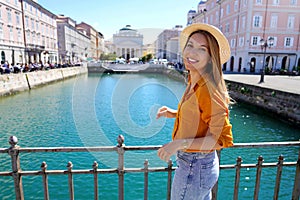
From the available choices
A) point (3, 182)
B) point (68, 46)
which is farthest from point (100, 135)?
point (68, 46)

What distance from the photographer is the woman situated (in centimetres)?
144

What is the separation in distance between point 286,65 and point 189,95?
36.8 meters

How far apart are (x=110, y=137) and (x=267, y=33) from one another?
98.5 feet

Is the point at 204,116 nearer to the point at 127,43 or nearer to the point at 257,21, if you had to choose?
the point at 257,21

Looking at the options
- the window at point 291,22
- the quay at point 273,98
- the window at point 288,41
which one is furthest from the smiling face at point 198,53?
the window at point 291,22

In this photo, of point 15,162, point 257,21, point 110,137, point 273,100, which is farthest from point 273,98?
point 257,21

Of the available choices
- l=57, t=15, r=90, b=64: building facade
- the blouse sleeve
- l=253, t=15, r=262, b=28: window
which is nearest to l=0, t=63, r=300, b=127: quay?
the blouse sleeve

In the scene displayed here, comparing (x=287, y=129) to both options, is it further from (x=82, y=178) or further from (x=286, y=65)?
(x=286, y=65)

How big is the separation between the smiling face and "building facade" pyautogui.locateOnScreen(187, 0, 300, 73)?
106 ft

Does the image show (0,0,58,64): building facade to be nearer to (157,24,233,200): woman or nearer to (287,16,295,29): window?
(157,24,233,200): woman

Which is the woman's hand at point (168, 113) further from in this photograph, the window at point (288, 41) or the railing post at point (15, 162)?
the window at point (288, 41)

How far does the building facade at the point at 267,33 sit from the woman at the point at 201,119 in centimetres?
3240

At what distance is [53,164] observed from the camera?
7270mm

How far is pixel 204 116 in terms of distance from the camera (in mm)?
1441
